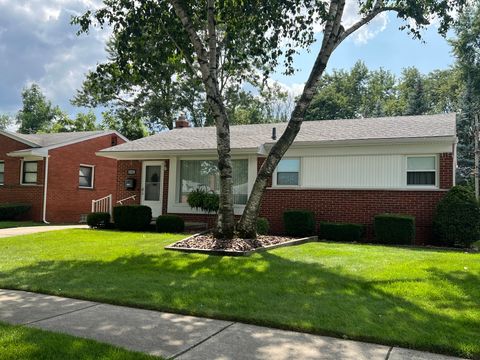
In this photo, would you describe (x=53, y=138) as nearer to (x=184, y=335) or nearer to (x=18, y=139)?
(x=18, y=139)

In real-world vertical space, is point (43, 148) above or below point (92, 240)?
above

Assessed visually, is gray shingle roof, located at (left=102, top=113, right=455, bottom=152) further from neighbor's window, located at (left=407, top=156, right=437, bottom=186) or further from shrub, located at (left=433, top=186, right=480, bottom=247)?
shrub, located at (left=433, top=186, right=480, bottom=247)

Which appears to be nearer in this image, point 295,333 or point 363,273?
point 295,333

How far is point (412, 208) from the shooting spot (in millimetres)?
13289

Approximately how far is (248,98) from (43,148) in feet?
69.1

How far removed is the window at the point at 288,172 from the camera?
15062mm

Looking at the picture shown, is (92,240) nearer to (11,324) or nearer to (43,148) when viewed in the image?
(11,324)

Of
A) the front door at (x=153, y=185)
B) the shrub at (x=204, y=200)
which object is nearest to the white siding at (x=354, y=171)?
the shrub at (x=204, y=200)

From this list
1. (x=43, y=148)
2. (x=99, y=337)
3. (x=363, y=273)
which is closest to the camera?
(x=99, y=337)

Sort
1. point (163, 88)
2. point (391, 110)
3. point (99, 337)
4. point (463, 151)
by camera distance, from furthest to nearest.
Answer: point (391, 110) < point (163, 88) < point (463, 151) < point (99, 337)

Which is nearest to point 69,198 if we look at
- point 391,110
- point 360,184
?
point 360,184

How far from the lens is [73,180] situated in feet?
72.9

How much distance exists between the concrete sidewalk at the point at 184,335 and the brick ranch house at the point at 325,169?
10.0 meters

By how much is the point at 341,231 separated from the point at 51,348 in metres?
10.5
